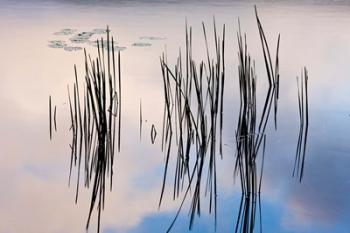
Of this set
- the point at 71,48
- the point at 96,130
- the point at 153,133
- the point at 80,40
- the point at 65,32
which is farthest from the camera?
the point at 65,32

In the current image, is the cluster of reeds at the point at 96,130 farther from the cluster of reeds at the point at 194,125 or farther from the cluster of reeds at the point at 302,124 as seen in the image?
the cluster of reeds at the point at 302,124

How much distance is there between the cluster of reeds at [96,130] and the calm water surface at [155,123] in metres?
0.04

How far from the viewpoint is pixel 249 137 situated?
2221mm

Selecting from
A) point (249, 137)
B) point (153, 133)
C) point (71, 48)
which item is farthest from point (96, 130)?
point (71, 48)

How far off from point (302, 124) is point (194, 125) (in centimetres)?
52

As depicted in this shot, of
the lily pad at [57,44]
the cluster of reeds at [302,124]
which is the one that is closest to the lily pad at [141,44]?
the lily pad at [57,44]

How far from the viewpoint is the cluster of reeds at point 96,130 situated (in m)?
2.12

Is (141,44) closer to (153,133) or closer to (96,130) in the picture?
(153,133)

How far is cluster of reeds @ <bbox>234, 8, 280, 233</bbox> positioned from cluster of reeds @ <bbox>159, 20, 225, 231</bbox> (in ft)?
0.31

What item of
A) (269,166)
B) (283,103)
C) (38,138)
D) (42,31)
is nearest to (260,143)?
(269,166)

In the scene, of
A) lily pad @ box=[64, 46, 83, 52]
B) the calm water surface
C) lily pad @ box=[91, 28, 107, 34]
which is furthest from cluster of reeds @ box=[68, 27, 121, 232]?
lily pad @ box=[91, 28, 107, 34]

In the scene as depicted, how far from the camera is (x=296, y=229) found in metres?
1.93

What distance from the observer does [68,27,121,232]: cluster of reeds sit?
6.97 ft

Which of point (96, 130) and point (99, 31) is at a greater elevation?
point (99, 31)
